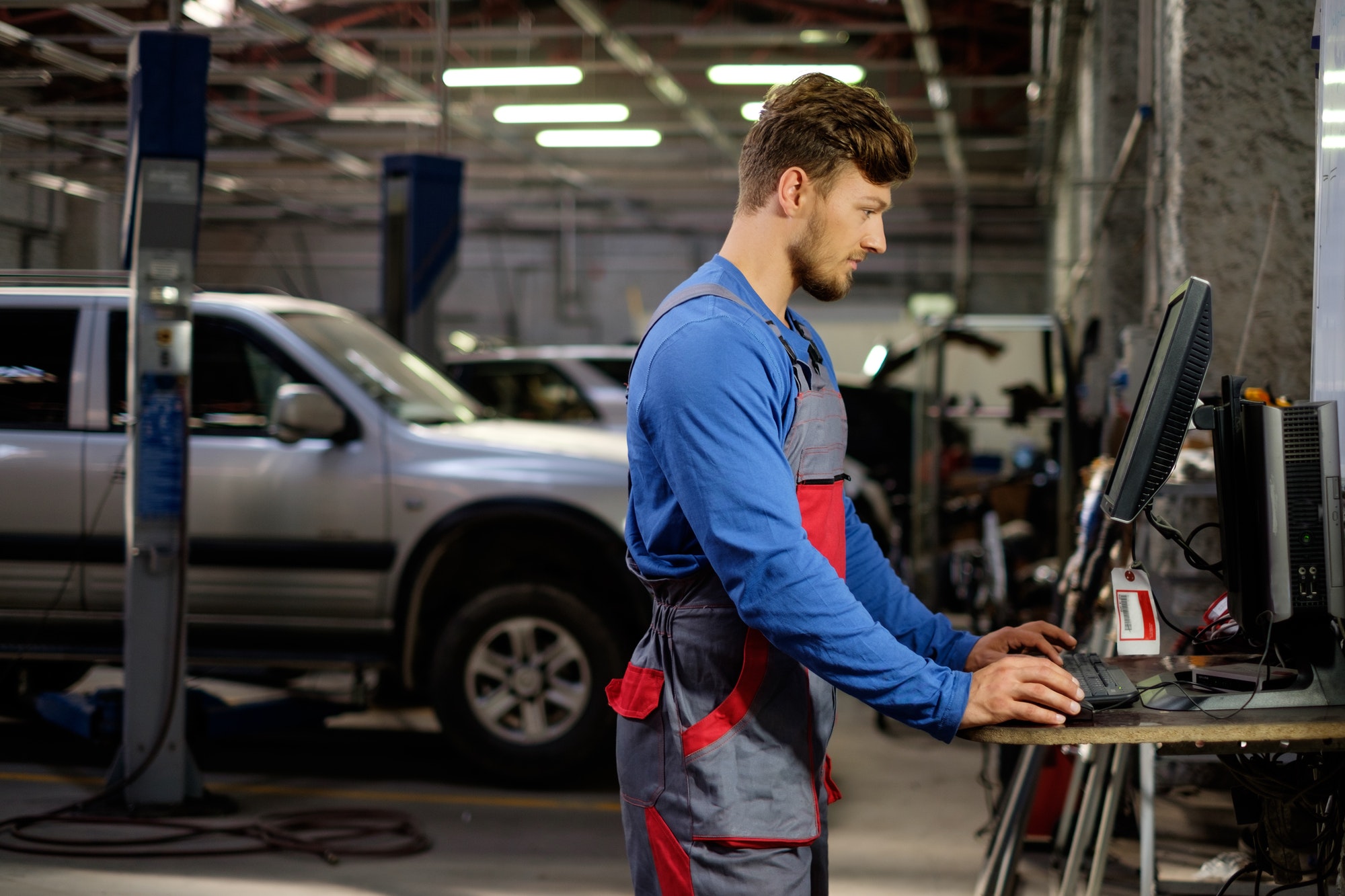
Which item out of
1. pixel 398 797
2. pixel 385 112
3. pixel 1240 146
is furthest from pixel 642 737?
pixel 385 112

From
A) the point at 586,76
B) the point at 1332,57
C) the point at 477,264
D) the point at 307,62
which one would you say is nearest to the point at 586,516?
the point at 1332,57

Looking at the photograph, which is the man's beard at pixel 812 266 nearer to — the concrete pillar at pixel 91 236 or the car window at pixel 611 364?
the concrete pillar at pixel 91 236

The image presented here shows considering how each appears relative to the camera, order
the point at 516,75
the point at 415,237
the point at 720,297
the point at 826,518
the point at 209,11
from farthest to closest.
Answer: the point at 516,75 < the point at 209,11 < the point at 415,237 < the point at 826,518 < the point at 720,297

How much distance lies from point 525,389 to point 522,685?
5171 mm

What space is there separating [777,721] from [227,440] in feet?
12.9

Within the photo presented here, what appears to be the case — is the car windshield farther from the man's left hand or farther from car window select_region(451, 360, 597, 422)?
the man's left hand

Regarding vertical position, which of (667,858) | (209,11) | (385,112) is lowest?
(667,858)

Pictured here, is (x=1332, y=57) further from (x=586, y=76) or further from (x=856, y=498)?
(x=586, y=76)

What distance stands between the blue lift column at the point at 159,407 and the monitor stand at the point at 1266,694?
3.61 meters

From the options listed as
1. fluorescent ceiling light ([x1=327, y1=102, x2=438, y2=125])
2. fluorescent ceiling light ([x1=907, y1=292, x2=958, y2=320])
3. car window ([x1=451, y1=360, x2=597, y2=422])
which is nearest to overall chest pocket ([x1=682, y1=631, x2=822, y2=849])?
car window ([x1=451, y1=360, x2=597, y2=422])

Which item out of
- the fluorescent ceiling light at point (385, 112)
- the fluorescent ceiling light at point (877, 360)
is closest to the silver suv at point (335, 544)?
the fluorescent ceiling light at point (877, 360)

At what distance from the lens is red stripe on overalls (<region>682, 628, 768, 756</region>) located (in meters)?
1.77

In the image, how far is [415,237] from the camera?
8078 millimetres

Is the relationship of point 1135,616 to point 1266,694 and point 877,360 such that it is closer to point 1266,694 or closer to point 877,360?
point 1266,694
